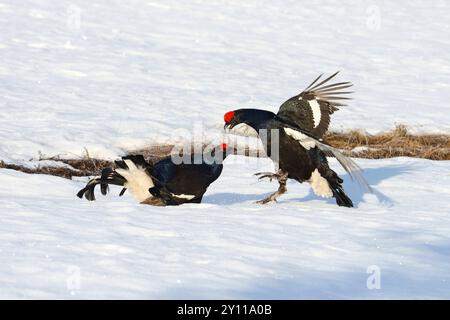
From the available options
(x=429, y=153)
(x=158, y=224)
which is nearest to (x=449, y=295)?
(x=158, y=224)

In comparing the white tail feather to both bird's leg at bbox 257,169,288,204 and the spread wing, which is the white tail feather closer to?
bird's leg at bbox 257,169,288,204

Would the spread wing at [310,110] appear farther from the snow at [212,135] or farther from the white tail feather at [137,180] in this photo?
the white tail feather at [137,180]

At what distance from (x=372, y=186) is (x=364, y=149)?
2.34 metres

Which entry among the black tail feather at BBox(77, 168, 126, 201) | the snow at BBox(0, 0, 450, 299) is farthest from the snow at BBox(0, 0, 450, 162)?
the black tail feather at BBox(77, 168, 126, 201)

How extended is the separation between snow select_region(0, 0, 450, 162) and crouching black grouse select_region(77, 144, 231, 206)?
259cm

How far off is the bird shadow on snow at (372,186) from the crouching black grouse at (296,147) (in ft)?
1.27

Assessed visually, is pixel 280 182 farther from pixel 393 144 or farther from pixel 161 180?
pixel 393 144

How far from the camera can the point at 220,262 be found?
5.33 m

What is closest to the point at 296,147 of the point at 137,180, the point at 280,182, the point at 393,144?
the point at 280,182

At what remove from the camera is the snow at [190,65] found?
462 inches

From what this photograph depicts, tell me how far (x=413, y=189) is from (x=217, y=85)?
647cm

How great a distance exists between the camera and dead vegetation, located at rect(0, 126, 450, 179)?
9.43 meters

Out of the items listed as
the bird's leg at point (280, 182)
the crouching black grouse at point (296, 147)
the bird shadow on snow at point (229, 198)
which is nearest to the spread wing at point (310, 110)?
the crouching black grouse at point (296, 147)

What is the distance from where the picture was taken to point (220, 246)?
19.0 ft
